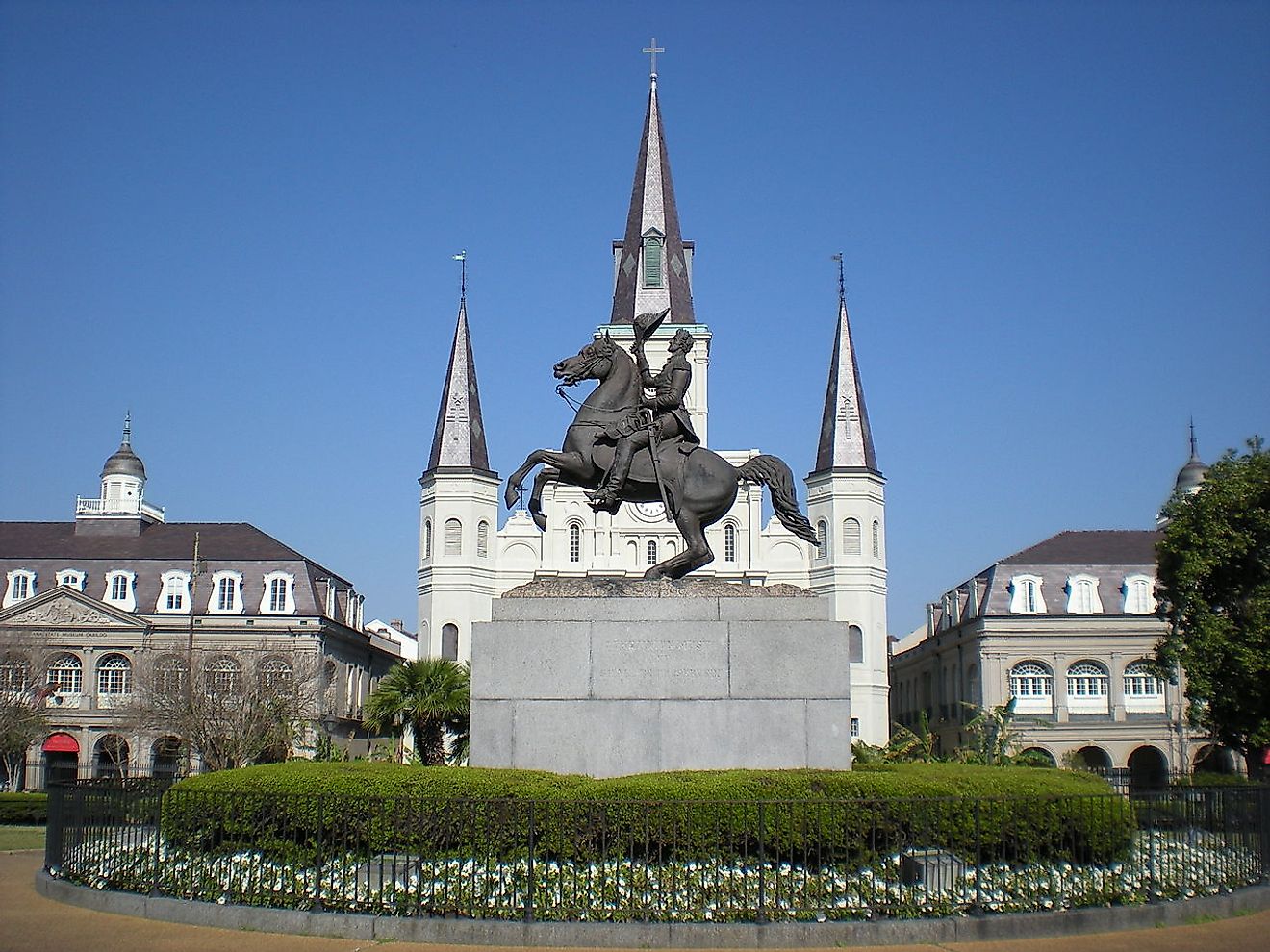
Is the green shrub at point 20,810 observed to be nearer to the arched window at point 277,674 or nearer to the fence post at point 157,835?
the arched window at point 277,674

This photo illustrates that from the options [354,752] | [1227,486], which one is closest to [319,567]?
[354,752]

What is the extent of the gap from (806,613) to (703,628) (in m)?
1.16

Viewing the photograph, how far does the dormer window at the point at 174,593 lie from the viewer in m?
66.2

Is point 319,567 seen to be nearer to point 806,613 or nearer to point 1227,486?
point 1227,486

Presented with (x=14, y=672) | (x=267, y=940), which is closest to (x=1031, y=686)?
(x=14, y=672)

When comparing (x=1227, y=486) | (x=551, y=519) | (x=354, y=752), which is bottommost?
(x=354, y=752)

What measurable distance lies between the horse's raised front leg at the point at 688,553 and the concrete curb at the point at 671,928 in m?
5.37

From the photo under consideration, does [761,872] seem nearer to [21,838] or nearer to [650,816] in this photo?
[650,816]

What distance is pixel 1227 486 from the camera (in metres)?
34.2

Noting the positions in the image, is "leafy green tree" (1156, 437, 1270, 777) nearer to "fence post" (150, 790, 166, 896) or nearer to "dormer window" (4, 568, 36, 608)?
"fence post" (150, 790, 166, 896)

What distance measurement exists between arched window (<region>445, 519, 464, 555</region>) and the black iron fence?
2374 inches

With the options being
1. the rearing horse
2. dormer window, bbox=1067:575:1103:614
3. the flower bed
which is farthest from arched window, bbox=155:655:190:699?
dormer window, bbox=1067:575:1103:614

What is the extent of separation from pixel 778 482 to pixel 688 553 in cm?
152

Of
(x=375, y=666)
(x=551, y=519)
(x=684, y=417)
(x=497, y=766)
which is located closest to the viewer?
(x=497, y=766)
